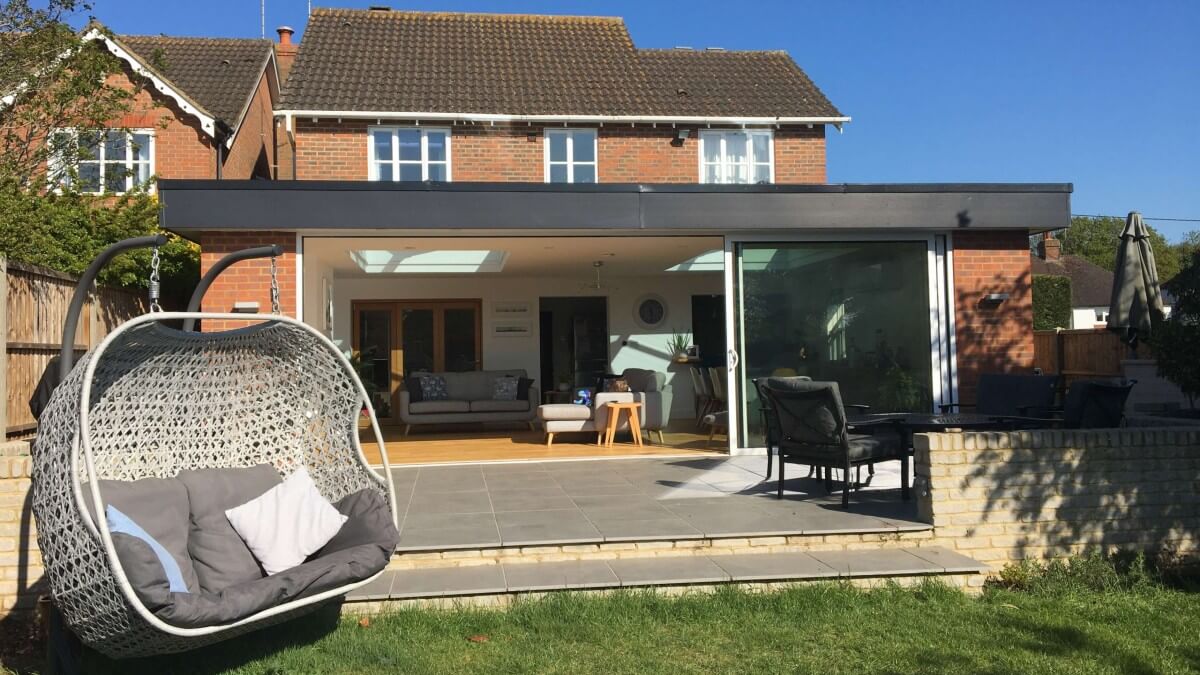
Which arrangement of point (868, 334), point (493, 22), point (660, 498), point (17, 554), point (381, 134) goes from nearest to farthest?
point (17, 554) < point (660, 498) < point (868, 334) < point (381, 134) < point (493, 22)

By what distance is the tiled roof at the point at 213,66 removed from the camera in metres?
15.9

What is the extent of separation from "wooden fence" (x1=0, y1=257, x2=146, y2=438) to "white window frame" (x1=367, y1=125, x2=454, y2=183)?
675cm

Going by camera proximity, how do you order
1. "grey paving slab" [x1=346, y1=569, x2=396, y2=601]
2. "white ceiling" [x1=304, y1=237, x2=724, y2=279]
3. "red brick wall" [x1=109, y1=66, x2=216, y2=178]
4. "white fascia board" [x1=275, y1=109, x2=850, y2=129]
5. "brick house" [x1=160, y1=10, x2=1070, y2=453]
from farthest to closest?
"red brick wall" [x1=109, y1=66, x2=216, y2=178]
"white fascia board" [x1=275, y1=109, x2=850, y2=129]
"white ceiling" [x1=304, y1=237, x2=724, y2=279]
"brick house" [x1=160, y1=10, x2=1070, y2=453]
"grey paving slab" [x1=346, y1=569, x2=396, y2=601]

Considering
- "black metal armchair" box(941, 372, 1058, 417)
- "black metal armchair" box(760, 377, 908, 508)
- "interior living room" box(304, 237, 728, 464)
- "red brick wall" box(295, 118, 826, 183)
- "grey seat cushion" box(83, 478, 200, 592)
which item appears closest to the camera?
"grey seat cushion" box(83, 478, 200, 592)

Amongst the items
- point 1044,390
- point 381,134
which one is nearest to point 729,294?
point 1044,390

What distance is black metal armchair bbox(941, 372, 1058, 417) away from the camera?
23.4 feet

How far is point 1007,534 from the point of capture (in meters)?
5.02

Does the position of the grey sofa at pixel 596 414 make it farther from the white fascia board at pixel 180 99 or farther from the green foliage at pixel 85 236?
the white fascia board at pixel 180 99

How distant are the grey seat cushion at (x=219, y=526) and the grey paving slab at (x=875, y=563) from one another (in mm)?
2959

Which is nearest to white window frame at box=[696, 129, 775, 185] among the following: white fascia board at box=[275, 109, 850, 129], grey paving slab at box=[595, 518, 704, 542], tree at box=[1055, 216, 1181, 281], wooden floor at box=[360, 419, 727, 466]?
white fascia board at box=[275, 109, 850, 129]

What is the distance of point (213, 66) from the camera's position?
1723 cm

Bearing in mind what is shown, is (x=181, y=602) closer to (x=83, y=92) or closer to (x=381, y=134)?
(x=83, y=92)

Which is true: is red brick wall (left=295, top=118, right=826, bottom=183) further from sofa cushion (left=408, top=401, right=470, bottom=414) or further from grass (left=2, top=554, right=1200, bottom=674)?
grass (left=2, top=554, right=1200, bottom=674)

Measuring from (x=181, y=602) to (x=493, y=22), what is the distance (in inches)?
634
